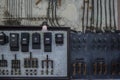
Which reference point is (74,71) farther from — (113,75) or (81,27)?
(81,27)

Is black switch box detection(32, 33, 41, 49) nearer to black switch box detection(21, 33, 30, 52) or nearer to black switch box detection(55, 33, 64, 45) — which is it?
black switch box detection(21, 33, 30, 52)

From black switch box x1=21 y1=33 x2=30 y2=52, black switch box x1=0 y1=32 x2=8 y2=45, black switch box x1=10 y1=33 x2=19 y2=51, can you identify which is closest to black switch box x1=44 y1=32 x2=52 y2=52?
black switch box x1=21 y1=33 x2=30 y2=52

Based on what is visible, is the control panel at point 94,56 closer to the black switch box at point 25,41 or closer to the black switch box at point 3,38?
the black switch box at point 25,41

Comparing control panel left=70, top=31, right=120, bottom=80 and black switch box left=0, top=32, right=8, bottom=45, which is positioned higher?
black switch box left=0, top=32, right=8, bottom=45

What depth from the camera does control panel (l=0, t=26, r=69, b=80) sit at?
337cm

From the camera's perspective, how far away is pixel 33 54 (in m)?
3.38

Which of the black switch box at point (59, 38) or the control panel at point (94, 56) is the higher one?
the black switch box at point (59, 38)

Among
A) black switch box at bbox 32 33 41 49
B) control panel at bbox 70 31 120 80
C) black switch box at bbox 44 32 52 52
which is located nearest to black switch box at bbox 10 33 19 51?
black switch box at bbox 32 33 41 49

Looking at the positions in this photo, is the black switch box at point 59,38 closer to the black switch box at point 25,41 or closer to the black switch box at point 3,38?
the black switch box at point 25,41

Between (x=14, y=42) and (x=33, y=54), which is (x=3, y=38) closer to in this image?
(x=14, y=42)

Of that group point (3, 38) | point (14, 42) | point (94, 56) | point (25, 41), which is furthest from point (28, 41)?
point (94, 56)

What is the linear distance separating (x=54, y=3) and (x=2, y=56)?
4.24 feet

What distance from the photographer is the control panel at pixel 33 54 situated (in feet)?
11.0

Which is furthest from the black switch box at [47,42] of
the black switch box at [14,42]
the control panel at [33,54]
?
the black switch box at [14,42]
